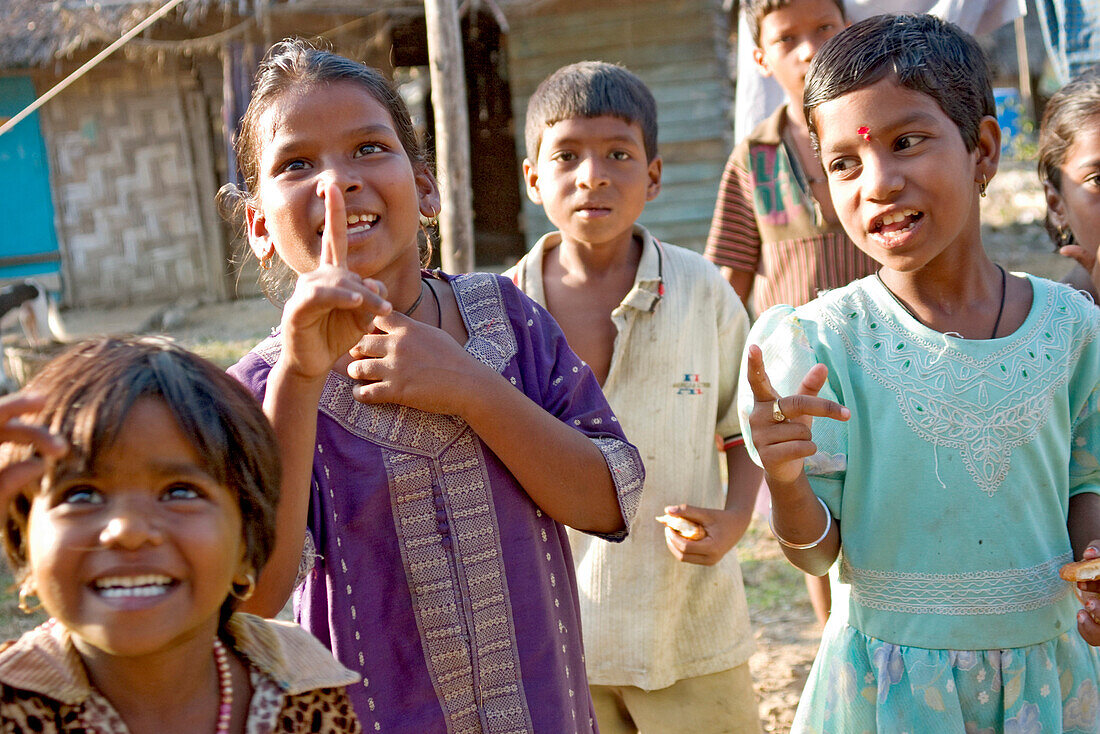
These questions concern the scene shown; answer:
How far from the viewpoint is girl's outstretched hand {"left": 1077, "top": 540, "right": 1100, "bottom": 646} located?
1.52 meters

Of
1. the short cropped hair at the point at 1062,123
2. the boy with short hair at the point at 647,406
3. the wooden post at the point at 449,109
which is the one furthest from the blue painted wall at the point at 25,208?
the short cropped hair at the point at 1062,123

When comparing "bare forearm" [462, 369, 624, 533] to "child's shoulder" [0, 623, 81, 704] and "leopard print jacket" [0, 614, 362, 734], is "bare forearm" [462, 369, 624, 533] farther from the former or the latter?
"child's shoulder" [0, 623, 81, 704]

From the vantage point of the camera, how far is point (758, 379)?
4.85ft

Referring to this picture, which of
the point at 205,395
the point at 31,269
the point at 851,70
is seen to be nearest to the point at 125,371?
the point at 205,395

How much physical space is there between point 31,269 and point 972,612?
12.9 meters

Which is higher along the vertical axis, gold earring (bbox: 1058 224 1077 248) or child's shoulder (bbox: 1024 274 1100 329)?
gold earring (bbox: 1058 224 1077 248)

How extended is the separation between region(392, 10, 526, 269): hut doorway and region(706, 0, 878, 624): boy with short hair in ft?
32.1

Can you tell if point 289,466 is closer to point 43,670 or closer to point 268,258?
point 43,670

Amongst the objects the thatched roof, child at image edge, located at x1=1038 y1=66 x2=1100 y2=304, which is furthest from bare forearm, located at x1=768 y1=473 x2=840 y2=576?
the thatched roof

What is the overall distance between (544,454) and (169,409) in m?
0.52

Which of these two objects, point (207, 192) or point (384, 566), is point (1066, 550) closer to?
point (384, 566)

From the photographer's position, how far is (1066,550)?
65.4 inches

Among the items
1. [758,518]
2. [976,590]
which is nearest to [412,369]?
[976,590]

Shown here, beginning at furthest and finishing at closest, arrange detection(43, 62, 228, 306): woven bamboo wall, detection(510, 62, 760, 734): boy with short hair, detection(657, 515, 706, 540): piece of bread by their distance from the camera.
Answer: detection(43, 62, 228, 306): woven bamboo wall
detection(510, 62, 760, 734): boy with short hair
detection(657, 515, 706, 540): piece of bread
